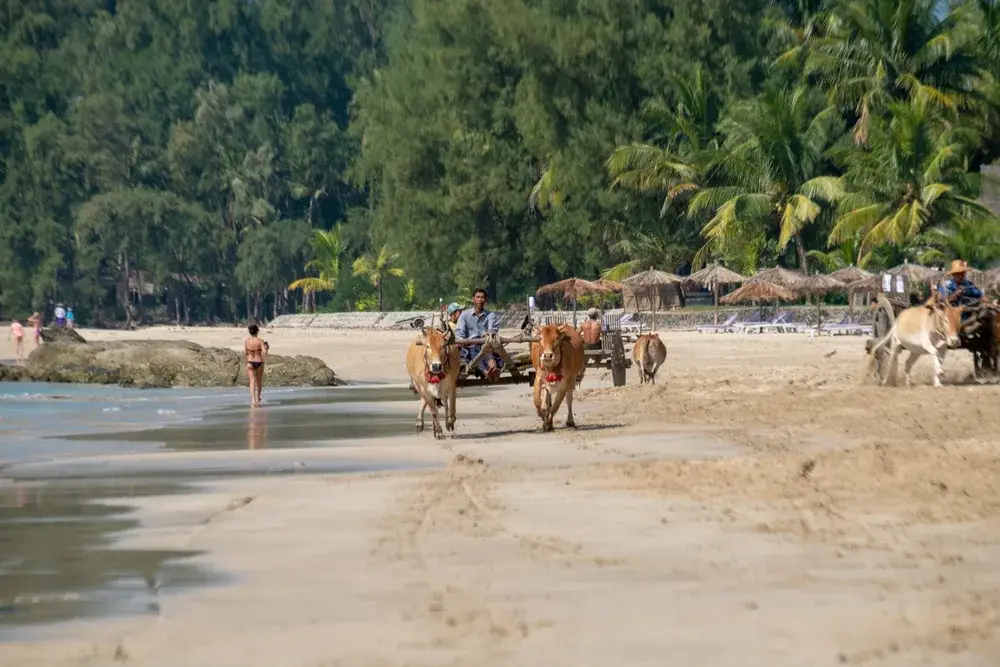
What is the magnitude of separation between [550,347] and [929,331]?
27.4ft

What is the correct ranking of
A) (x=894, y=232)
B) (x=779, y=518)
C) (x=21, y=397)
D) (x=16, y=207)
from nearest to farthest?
(x=779, y=518), (x=21, y=397), (x=894, y=232), (x=16, y=207)

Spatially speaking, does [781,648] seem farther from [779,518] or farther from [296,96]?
[296,96]

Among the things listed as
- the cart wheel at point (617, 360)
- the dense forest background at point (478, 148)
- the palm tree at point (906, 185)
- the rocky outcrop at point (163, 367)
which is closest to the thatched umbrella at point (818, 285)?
the palm tree at point (906, 185)

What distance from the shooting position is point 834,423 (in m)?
19.4

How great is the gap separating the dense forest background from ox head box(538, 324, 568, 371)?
34.3 meters

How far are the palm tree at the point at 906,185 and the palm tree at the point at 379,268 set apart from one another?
36672 millimetres

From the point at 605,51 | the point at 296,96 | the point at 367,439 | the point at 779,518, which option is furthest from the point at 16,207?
the point at 779,518

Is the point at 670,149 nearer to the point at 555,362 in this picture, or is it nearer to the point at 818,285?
the point at 818,285

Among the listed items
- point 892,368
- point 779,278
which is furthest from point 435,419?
point 779,278

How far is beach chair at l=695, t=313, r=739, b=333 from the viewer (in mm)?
54691

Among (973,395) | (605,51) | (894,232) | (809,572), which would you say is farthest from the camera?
(605,51)

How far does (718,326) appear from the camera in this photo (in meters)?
56.0

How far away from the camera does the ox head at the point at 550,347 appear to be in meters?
17.9

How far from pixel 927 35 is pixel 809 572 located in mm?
51959
